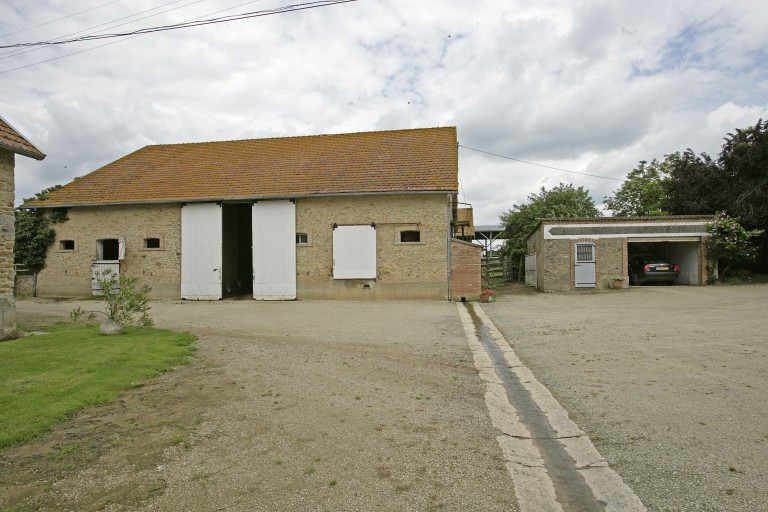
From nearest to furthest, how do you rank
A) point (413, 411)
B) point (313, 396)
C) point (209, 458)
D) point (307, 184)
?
point (209, 458) → point (413, 411) → point (313, 396) → point (307, 184)

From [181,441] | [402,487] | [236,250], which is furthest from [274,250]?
[402,487]

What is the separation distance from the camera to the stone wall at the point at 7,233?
29.8ft

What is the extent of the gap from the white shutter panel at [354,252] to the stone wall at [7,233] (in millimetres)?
9713

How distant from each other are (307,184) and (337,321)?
8.00m

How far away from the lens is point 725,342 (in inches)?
301

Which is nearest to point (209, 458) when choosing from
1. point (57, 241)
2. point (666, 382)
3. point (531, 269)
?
point (666, 382)

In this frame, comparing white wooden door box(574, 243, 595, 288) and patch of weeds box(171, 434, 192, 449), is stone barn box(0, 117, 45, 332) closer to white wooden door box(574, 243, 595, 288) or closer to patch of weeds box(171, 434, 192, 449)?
patch of weeds box(171, 434, 192, 449)

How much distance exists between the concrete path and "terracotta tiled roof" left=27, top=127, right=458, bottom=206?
11719 mm

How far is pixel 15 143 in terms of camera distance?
9.38 m

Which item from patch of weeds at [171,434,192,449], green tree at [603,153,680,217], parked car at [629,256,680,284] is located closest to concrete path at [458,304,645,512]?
patch of weeds at [171,434,192,449]

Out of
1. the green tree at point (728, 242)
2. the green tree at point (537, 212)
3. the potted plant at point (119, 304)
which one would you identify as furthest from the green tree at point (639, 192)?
the potted plant at point (119, 304)

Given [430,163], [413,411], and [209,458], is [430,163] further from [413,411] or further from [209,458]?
[209,458]

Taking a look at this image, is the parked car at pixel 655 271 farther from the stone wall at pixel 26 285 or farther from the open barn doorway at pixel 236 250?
the stone wall at pixel 26 285

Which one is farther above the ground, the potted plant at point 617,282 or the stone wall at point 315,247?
the stone wall at point 315,247
